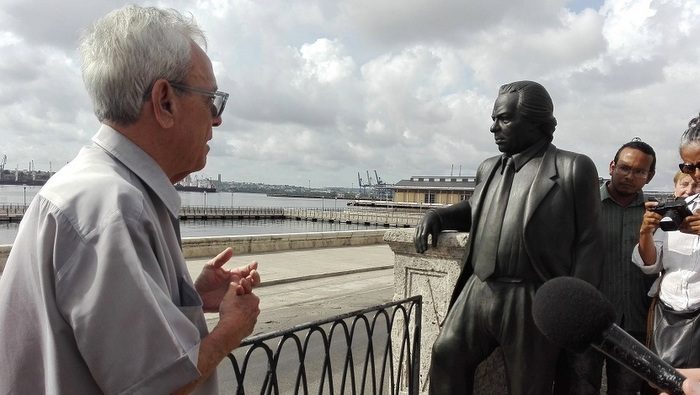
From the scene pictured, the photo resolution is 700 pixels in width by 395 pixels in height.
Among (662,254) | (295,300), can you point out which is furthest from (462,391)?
(295,300)

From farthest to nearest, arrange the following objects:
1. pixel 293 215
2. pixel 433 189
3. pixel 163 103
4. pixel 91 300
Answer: pixel 433 189
pixel 293 215
pixel 163 103
pixel 91 300

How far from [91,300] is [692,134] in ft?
9.21

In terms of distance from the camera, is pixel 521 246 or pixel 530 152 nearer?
pixel 521 246

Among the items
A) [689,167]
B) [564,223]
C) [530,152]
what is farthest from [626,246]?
[530,152]

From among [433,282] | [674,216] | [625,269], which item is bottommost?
[433,282]

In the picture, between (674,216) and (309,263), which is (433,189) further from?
(674,216)

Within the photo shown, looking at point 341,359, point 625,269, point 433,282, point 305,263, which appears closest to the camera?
point 625,269

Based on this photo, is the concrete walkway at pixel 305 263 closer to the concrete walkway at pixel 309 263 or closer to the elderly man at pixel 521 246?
the concrete walkway at pixel 309 263

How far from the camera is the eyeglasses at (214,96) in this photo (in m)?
1.44

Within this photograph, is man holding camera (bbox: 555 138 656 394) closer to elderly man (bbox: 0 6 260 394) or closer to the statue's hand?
the statue's hand

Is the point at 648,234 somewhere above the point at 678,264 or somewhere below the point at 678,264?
above

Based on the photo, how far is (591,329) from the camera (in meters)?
1.28

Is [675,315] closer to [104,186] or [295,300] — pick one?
[104,186]

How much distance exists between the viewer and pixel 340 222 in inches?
2719
